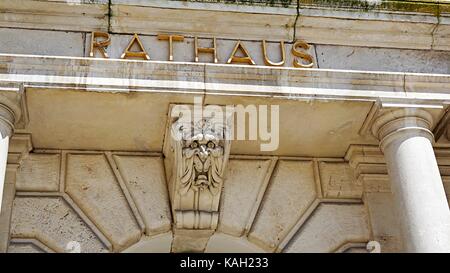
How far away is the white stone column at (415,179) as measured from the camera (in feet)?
28.0

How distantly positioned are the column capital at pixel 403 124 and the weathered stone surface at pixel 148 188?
8.88 feet

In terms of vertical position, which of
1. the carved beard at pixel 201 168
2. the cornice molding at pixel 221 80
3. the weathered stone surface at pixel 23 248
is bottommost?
the weathered stone surface at pixel 23 248

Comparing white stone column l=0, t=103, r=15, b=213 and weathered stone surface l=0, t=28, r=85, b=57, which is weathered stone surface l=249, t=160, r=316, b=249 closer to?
weathered stone surface l=0, t=28, r=85, b=57

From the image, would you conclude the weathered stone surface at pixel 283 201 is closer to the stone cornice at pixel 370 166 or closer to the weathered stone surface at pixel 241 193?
the weathered stone surface at pixel 241 193

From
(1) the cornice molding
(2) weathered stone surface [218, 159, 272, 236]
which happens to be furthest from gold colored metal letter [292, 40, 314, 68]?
(2) weathered stone surface [218, 159, 272, 236]

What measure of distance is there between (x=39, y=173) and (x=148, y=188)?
1319 millimetres

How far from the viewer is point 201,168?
30.1 ft

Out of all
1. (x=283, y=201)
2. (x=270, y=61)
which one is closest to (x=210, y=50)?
(x=270, y=61)

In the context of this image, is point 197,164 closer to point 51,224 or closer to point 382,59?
point 51,224

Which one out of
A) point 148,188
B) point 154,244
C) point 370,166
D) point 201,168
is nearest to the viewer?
point 201,168

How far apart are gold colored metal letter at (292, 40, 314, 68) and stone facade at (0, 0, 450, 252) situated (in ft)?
0.08

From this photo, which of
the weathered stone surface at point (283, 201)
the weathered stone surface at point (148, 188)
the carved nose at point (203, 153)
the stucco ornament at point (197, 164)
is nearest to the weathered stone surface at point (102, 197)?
the weathered stone surface at point (148, 188)

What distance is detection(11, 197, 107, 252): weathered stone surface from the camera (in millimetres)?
9453
